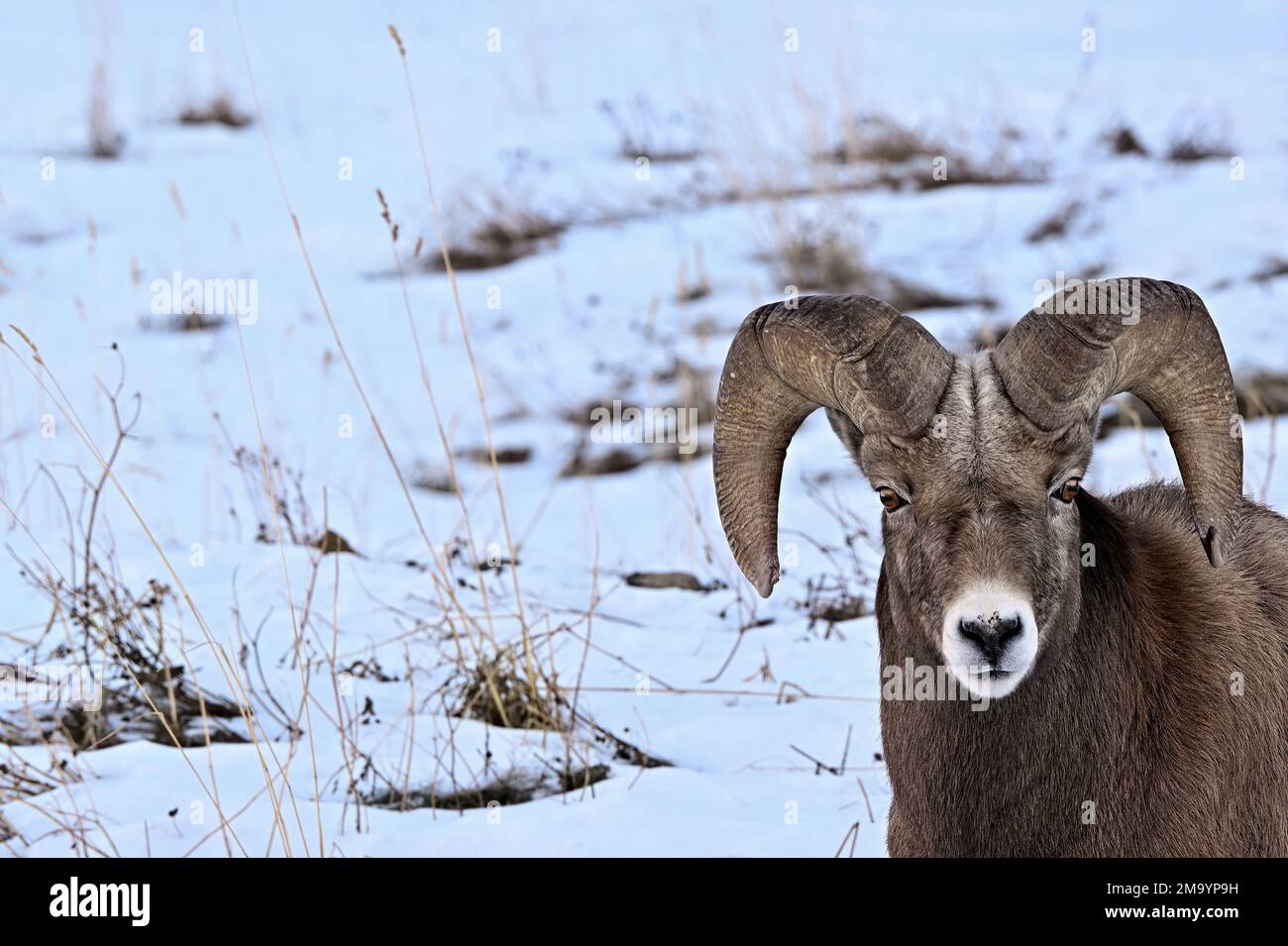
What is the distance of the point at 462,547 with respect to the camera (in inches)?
313

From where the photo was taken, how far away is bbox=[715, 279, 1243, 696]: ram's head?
3613 mm

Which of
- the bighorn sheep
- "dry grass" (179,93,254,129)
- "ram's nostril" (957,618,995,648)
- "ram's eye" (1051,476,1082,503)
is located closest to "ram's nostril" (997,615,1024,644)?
"ram's nostril" (957,618,995,648)

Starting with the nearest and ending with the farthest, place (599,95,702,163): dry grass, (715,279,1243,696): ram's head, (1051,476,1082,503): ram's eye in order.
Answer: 1. (715,279,1243,696): ram's head
2. (1051,476,1082,503): ram's eye
3. (599,95,702,163): dry grass

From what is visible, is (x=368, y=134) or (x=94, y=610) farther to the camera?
(x=368, y=134)

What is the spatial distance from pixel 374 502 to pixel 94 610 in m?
6.10

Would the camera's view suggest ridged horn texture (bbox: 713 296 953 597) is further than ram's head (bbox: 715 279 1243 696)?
Yes

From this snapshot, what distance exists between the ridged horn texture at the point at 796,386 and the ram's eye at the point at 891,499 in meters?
0.17

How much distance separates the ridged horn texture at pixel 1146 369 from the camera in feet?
12.1

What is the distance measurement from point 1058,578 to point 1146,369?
645 millimetres

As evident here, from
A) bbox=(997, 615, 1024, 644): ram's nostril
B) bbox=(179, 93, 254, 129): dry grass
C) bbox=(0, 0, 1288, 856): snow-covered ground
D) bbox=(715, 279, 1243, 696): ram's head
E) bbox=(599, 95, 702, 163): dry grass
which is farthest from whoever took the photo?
bbox=(179, 93, 254, 129): dry grass

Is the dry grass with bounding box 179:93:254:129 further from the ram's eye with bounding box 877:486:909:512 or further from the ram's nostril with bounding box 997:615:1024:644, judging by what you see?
the ram's nostril with bounding box 997:615:1024:644

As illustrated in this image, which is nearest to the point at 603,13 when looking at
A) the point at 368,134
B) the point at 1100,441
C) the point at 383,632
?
the point at 368,134

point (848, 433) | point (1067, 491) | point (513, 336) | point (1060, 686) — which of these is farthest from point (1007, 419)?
point (513, 336)
